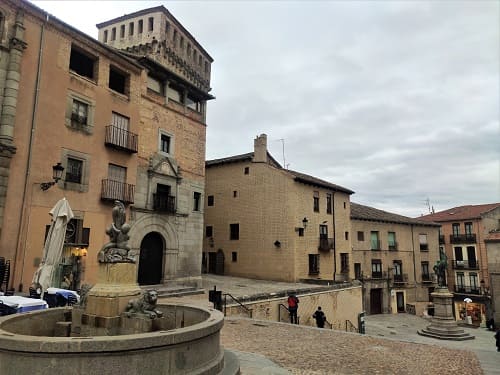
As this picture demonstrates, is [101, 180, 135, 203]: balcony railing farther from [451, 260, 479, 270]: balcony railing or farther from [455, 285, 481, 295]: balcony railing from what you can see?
[451, 260, 479, 270]: balcony railing

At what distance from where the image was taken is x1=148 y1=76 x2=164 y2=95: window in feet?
67.1

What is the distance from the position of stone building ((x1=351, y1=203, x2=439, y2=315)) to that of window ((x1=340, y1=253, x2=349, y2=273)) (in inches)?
88.3

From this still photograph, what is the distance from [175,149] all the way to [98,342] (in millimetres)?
17788

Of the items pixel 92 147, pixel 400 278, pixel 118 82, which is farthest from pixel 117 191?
pixel 400 278

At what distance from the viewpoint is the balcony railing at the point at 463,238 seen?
41750 mm

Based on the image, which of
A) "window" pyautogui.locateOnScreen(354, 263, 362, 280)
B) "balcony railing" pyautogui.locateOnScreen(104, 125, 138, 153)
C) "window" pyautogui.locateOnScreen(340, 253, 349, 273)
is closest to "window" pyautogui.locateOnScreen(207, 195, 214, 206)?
"window" pyautogui.locateOnScreen(340, 253, 349, 273)

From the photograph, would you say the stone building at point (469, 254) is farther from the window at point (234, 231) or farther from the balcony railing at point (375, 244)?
the window at point (234, 231)

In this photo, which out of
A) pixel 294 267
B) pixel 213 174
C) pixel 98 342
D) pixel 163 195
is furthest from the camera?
pixel 213 174

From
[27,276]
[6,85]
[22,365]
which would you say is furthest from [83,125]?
[22,365]

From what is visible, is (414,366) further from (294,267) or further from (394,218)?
(394,218)

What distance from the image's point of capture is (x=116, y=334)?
607 centimetres

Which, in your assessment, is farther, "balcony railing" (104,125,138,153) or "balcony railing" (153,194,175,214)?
"balcony railing" (153,194,175,214)

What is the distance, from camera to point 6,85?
13.7 metres

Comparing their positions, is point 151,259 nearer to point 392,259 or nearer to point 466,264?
point 392,259
